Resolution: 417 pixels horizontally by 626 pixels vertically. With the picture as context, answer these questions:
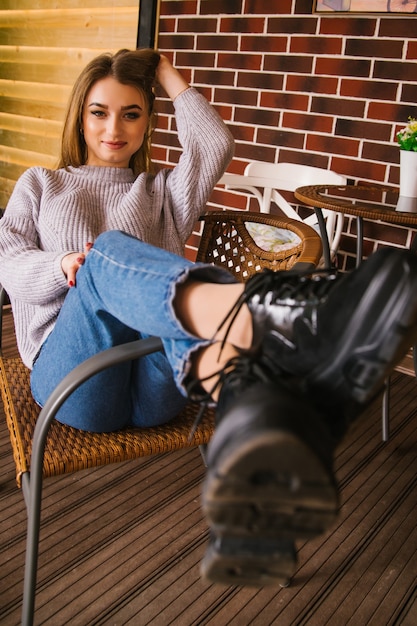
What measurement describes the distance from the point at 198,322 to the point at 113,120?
0.86m

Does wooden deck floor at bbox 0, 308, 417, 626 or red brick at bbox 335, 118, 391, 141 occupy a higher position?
red brick at bbox 335, 118, 391, 141

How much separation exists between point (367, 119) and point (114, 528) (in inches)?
84.1

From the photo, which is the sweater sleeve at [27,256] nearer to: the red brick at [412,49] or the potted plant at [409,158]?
the potted plant at [409,158]

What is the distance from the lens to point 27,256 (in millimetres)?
1351

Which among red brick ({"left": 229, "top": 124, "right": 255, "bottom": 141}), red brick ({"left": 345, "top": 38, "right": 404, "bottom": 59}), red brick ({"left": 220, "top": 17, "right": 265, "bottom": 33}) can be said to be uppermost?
red brick ({"left": 220, "top": 17, "right": 265, "bottom": 33})

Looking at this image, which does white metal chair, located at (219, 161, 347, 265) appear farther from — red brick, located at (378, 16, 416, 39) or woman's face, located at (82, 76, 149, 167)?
woman's face, located at (82, 76, 149, 167)

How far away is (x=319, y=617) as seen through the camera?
53.6 inches

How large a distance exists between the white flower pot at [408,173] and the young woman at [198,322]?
75cm

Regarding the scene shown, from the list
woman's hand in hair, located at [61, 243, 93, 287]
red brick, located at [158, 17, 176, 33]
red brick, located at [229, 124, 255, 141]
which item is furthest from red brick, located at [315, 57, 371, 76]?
woman's hand in hair, located at [61, 243, 93, 287]

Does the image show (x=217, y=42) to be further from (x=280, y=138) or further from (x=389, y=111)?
(x=389, y=111)

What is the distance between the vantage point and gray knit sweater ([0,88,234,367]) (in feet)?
4.43

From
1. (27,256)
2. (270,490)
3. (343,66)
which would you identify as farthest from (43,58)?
(270,490)

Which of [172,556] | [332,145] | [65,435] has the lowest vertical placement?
[172,556]

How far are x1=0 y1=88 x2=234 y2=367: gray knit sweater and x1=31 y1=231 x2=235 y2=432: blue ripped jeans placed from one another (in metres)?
0.11
